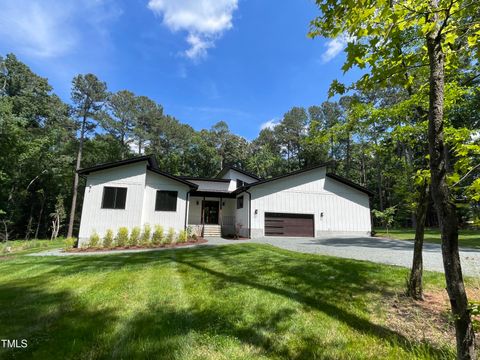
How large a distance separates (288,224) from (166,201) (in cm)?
839

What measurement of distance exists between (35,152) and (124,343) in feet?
89.6

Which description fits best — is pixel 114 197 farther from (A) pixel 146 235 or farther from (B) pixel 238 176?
(B) pixel 238 176

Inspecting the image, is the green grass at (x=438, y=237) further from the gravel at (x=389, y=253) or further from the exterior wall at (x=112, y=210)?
the exterior wall at (x=112, y=210)

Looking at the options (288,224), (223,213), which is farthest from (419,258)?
(223,213)

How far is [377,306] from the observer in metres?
3.71

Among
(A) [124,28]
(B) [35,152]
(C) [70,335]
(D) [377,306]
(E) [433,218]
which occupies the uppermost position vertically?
(A) [124,28]

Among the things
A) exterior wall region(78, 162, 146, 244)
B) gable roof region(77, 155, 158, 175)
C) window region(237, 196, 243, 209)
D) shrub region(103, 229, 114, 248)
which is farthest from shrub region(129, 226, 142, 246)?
window region(237, 196, 243, 209)

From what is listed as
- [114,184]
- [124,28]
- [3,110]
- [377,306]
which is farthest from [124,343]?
[3,110]

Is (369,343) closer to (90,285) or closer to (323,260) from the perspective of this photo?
(323,260)

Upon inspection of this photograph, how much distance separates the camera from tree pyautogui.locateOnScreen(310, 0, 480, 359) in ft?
6.49

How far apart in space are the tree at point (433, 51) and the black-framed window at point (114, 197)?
47.2 feet

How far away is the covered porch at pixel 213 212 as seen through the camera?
1927 cm

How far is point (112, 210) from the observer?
1412 cm

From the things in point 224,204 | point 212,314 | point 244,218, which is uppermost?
point 224,204
